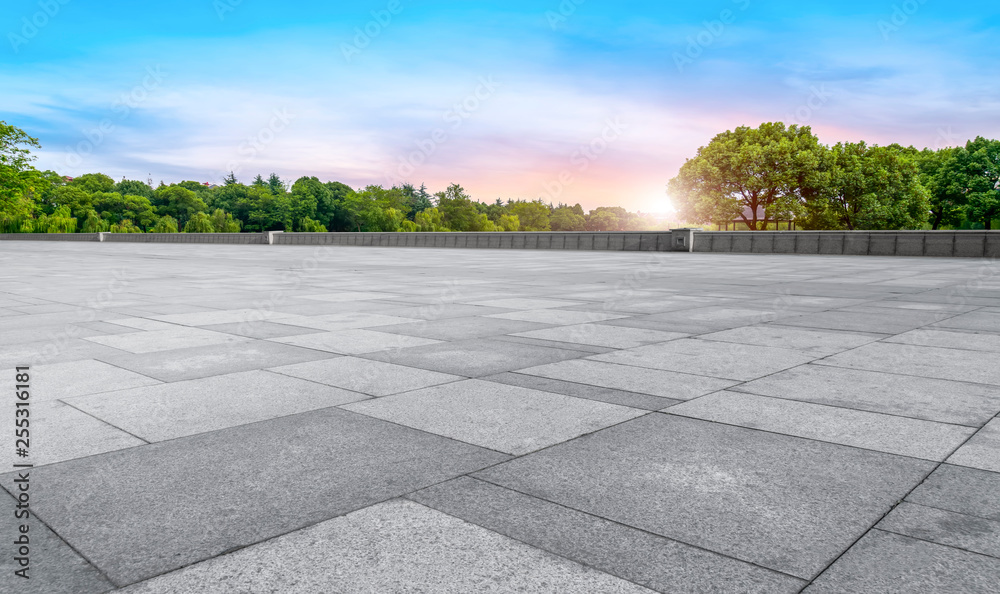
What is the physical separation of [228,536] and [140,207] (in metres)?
139

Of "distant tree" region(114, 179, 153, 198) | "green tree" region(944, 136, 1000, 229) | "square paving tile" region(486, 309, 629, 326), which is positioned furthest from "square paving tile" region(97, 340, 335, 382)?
"distant tree" region(114, 179, 153, 198)

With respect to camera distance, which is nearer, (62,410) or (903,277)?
(62,410)

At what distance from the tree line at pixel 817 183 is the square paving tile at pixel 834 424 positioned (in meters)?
55.5

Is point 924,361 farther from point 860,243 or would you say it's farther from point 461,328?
point 860,243

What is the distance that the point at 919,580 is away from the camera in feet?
7.01

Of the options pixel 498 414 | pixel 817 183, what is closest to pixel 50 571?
pixel 498 414

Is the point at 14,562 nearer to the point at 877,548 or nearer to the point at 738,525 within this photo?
the point at 738,525

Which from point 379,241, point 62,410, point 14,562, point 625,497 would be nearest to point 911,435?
point 625,497

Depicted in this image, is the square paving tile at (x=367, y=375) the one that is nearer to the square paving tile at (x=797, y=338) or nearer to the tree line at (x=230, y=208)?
the square paving tile at (x=797, y=338)

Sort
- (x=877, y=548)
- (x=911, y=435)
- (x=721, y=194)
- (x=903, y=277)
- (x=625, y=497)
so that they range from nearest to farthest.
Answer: (x=877, y=548) → (x=625, y=497) → (x=911, y=435) → (x=903, y=277) → (x=721, y=194)

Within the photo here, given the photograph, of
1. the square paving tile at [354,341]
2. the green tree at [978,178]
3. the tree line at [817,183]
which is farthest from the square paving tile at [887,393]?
the green tree at [978,178]

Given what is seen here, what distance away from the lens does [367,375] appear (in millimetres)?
5109

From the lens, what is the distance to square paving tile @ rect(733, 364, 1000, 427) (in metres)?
4.05

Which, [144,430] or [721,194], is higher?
[721,194]
